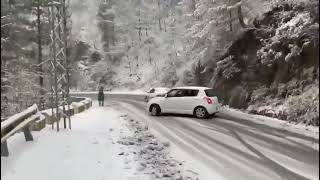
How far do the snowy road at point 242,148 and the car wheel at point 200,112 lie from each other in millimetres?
1261

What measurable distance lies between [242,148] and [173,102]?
9.82 metres

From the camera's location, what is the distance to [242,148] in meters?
13.1

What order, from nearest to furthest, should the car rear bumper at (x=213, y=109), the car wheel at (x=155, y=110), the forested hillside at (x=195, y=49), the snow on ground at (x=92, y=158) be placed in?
the forested hillside at (x=195, y=49)
the snow on ground at (x=92, y=158)
the car rear bumper at (x=213, y=109)
the car wheel at (x=155, y=110)

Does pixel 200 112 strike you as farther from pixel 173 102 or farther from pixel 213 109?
pixel 173 102

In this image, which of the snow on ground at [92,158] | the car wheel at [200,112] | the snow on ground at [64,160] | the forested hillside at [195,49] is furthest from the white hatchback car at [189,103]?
the snow on ground at [64,160]

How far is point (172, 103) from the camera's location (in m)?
22.7

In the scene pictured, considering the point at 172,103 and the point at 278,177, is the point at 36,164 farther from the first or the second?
the point at 172,103

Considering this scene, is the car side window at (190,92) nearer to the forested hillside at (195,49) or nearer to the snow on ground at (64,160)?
the forested hillside at (195,49)

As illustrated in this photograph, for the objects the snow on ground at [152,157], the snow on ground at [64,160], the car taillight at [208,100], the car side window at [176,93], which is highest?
the car side window at [176,93]

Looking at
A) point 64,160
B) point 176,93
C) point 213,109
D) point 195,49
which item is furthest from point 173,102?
point 64,160

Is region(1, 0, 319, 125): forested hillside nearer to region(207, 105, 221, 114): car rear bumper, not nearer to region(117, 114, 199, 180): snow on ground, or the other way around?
region(207, 105, 221, 114): car rear bumper

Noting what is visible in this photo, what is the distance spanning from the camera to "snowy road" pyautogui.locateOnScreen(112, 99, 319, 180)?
10086mm

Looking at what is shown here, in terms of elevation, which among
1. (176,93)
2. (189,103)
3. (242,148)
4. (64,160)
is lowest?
(242,148)

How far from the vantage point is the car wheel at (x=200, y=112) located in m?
21.5
